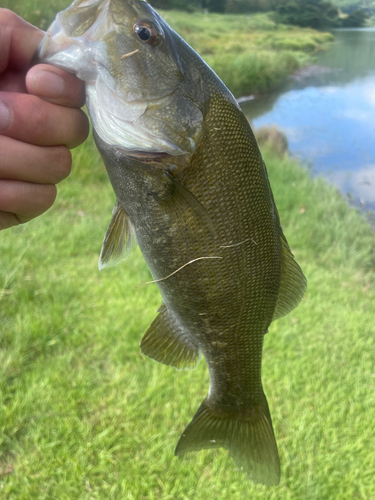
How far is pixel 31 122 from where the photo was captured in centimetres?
107

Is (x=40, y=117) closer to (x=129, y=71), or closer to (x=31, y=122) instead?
(x=31, y=122)

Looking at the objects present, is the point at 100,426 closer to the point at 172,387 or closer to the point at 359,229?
the point at 172,387

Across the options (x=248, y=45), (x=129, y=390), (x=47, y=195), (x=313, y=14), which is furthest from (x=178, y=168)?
(x=313, y=14)

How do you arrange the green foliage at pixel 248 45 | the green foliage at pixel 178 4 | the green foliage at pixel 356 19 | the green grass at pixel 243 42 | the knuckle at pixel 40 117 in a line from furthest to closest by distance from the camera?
the green foliage at pixel 356 19, the green foliage at pixel 248 45, the green foliage at pixel 178 4, the green grass at pixel 243 42, the knuckle at pixel 40 117

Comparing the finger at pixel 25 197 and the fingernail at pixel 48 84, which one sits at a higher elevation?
the fingernail at pixel 48 84

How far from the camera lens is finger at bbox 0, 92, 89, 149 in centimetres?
104

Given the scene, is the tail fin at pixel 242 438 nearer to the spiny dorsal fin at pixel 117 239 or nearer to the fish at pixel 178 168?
the fish at pixel 178 168

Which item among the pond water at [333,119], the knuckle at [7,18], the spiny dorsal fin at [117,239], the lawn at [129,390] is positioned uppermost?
the knuckle at [7,18]

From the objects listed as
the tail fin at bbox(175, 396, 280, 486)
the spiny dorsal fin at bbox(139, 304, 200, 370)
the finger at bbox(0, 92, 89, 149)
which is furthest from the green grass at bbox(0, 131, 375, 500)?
the finger at bbox(0, 92, 89, 149)

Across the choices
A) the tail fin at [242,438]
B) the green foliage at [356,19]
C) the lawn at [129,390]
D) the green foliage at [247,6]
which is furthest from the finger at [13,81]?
the green foliage at [356,19]

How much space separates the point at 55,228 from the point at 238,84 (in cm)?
1085

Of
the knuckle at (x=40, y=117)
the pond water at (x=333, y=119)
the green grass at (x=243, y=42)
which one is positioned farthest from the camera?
the green grass at (x=243, y=42)

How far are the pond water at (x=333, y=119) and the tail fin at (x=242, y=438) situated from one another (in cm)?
808

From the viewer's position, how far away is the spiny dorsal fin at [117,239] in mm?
1178
